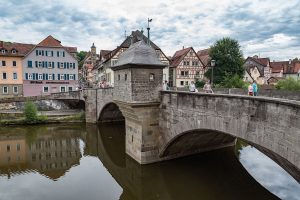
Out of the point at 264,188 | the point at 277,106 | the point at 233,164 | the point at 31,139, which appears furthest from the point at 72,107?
the point at 277,106

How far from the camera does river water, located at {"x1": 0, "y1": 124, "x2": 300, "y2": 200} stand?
12.3 meters

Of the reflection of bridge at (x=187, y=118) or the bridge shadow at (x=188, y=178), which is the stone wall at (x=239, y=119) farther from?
the bridge shadow at (x=188, y=178)

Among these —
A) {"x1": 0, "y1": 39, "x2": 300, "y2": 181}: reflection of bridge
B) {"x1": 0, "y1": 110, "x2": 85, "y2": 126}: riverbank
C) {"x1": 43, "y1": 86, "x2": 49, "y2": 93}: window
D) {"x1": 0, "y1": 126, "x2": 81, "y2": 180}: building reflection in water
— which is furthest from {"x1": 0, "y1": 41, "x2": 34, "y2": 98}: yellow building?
{"x1": 0, "y1": 39, "x2": 300, "y2": 181}: reflection of bridge

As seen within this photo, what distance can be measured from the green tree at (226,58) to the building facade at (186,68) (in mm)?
4757

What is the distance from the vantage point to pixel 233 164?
15.8 m

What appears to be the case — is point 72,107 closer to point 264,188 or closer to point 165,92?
point 165,92

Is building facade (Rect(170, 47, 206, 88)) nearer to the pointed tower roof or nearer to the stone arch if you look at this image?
the stone arch

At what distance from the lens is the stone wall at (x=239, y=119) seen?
25.3 ft

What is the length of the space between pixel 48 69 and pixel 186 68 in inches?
945

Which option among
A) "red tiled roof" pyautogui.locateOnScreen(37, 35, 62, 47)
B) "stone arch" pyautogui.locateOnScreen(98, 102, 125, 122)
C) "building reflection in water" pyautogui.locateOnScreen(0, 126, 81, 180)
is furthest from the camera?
"red tiled roof" pyautogui.locateOnScreen(37, 35, 62, 47)

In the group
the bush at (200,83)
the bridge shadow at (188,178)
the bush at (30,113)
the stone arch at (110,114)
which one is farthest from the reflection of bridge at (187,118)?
the bush at (200,83)

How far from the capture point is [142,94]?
48.2 feet

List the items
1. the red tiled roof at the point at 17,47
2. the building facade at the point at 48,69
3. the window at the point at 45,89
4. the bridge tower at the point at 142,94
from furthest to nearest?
the window at the point at 45,89 < the building facade at the point at 48,69 < the red tiled roof at the point at 17,47 < the bridge tower at the point at 142,94

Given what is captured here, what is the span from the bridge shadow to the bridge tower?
1082 millimetres
